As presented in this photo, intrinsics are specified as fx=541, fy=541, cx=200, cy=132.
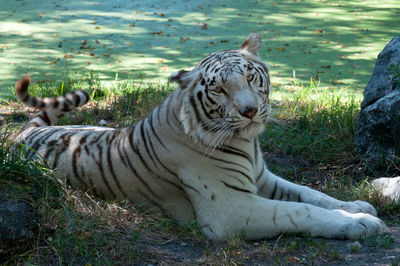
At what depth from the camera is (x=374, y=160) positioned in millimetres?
4668

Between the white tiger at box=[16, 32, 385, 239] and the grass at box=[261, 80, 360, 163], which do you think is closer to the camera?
the white tiger at box=[16, 32, 385, 239]

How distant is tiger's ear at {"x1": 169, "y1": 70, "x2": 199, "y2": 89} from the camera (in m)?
3.67

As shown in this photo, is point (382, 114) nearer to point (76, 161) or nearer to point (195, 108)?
point (195, 108)

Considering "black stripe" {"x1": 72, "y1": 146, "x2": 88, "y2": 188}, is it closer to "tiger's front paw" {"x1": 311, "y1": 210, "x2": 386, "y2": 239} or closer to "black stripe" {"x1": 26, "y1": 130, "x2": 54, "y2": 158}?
"black stripe" {"x1": 26, "y1": 130, "x2": 54, "y2": 158}

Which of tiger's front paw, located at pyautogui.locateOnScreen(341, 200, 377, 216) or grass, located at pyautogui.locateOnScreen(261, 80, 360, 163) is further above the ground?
grass, located at pyautogui.locateOnScreen(261, 80, 360, 163)

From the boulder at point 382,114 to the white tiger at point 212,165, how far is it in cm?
95

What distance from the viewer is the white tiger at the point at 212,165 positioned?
351 cm

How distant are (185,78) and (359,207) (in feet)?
4.97

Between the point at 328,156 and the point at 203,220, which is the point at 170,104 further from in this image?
the point at 328,156

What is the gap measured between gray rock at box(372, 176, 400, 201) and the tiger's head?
1170mm

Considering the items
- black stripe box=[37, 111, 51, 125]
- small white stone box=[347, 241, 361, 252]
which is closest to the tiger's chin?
small white stone box=[347, 241, 361, 252]

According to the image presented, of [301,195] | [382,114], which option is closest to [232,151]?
[301,195]

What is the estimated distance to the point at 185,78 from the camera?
3691 mm

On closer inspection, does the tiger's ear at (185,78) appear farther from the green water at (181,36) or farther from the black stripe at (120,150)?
the green water at (181,36)
